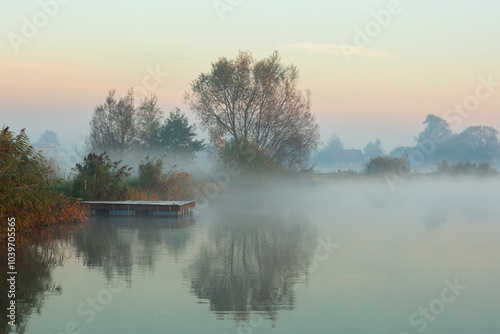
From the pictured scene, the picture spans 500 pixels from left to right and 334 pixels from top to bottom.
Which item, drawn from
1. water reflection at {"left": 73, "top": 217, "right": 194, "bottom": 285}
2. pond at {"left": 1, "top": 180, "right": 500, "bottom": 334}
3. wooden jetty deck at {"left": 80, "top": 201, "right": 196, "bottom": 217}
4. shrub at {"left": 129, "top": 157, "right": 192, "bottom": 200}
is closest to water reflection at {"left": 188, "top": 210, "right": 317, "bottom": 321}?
pond at {"left": 1, "top": 180, "right": 500, "bottom": 334}

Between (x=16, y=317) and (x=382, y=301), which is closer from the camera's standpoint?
(x=16, y=317)

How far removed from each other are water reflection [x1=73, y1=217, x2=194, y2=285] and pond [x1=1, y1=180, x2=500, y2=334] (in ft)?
0.10

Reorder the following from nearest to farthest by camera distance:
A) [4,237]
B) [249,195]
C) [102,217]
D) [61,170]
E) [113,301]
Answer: [113,301] < [4,237] < [102,217] < [61,170] < [249,195]

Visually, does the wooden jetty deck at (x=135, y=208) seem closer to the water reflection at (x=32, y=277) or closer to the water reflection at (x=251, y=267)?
the water reflection at (x=251, y=267)

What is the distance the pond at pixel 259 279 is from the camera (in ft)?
29.0

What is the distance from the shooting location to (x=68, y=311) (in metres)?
9.36

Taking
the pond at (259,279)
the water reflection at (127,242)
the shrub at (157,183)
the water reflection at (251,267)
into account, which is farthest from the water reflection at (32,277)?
the shrub at (157,183)

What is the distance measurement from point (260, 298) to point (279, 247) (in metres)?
6.48

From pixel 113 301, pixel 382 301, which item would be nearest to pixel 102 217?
pixel 113 301

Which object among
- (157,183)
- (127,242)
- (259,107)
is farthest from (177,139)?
(127,242)

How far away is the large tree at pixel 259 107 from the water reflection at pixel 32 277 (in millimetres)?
33053

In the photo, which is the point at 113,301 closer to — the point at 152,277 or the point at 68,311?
the point at 68,311

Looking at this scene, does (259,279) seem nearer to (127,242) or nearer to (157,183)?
(127,242)

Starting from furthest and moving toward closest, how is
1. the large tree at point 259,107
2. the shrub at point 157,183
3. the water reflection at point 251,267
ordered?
1. the large tree at point 259,107
2. the shrub at point 157,183
3. the water reflection at point 251,267
